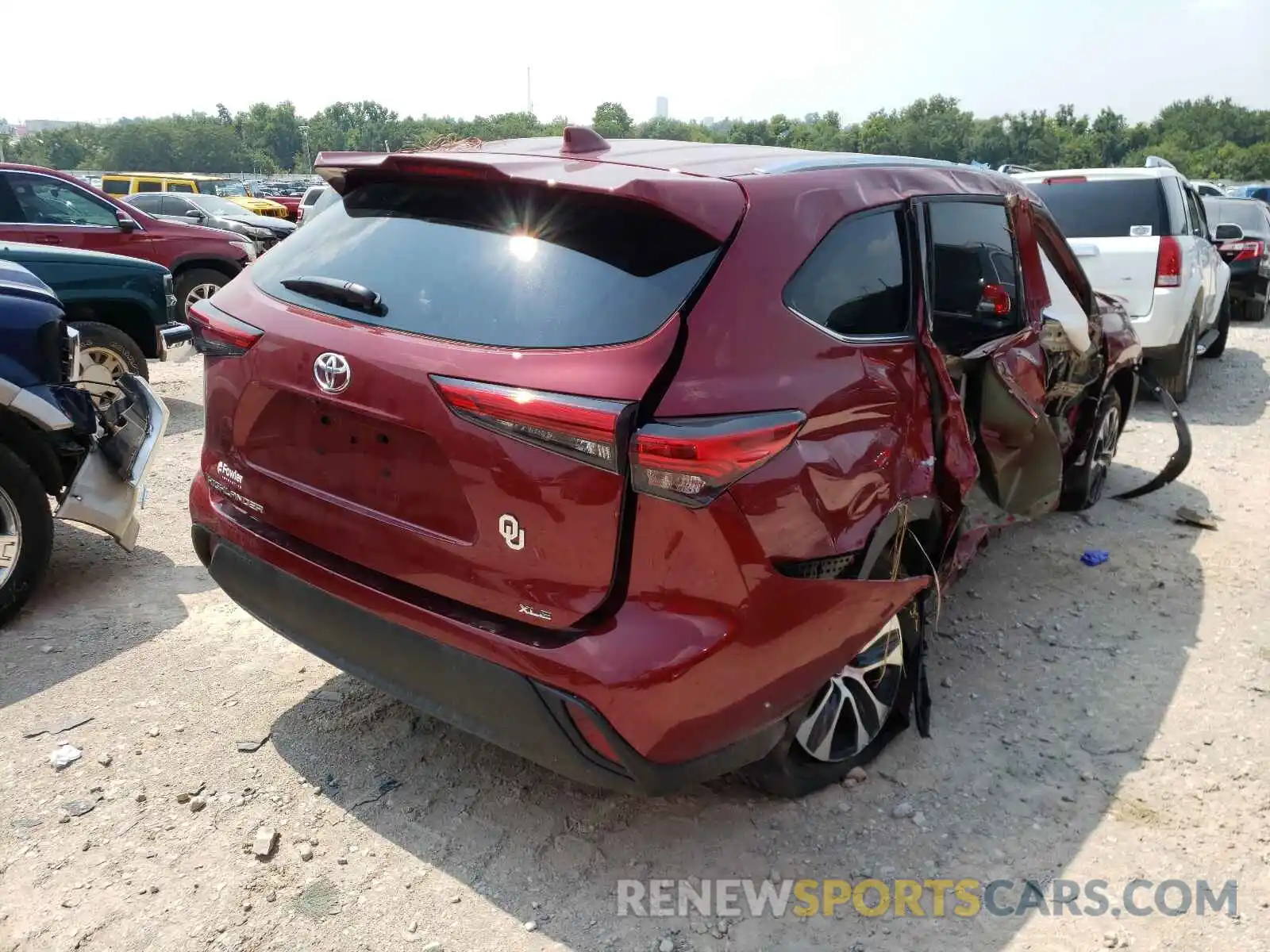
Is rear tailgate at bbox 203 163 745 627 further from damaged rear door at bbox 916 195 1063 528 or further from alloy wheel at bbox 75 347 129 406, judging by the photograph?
alloy wheel at bbox 75 347 129 406

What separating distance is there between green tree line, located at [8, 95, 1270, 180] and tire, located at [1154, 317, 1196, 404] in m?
60.1

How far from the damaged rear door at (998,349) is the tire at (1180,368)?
14.5 feet

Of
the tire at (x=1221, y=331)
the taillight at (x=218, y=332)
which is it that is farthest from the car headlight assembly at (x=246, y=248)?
the tire at (x=1221, y=331)

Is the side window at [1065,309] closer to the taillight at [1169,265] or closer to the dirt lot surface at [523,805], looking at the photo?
the dirt lot surface at [523,805]

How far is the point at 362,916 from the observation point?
Answer: 2389mm

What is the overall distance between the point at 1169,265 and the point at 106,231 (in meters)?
9.20

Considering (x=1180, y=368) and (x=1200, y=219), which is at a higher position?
(x=1200, y=219)

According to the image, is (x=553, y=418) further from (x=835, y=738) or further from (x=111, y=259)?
(x=111, y=259)

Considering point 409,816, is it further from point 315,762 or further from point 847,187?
point 847,187

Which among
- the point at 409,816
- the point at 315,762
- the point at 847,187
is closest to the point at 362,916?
the point at 409,816

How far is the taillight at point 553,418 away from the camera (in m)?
2.05

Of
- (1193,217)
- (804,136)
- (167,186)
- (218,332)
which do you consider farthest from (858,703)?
(804,136)

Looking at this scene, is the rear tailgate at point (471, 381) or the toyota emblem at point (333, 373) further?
the toyota emblem at point (333, 373)

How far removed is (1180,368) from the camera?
7895 mm
